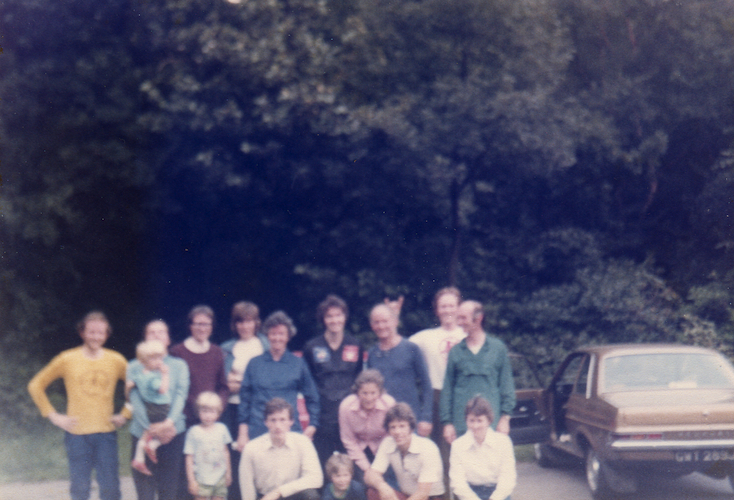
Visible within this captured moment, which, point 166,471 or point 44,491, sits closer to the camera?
point 166,471

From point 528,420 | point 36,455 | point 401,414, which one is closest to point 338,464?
point 401,414

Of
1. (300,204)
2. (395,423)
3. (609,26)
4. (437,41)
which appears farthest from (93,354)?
(609,26)

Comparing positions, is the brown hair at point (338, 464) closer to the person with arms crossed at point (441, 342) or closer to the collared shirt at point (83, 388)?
the person with arms crossed at point (441, 342)

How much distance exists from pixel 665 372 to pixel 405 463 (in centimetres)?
351

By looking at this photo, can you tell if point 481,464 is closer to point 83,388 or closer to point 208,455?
point 208,455

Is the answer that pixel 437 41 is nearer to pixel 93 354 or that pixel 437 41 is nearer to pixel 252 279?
pixel 252 279

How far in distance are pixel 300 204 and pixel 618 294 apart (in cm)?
613

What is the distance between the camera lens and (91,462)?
6355 millimetres

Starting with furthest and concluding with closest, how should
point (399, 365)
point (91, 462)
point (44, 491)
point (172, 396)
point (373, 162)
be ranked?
point (373, 162) → point (44, 491) → point (399, 365) → point (91, 462) → point (172, 396)

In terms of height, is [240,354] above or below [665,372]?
above

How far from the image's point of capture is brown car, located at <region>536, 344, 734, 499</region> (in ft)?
23.9

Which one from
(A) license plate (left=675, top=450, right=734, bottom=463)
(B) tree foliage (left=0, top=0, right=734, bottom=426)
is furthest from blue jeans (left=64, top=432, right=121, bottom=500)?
(B) tree foliage (left=0, top=0, right=734, bottom=426)

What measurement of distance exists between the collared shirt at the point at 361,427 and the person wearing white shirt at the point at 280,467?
303 mm

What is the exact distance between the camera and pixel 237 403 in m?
6.77
